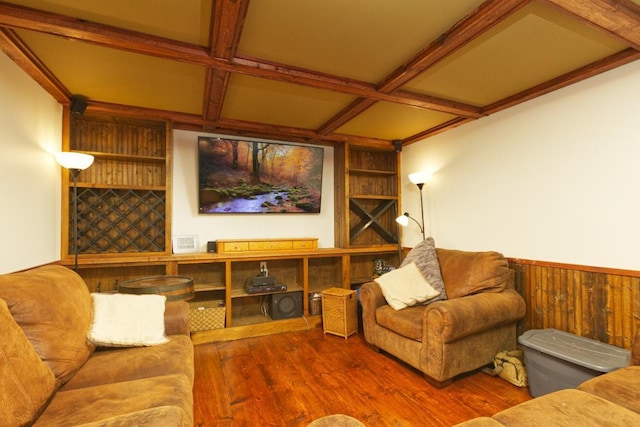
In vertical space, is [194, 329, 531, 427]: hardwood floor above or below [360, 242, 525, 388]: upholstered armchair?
below

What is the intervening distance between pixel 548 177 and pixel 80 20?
3.24 meters

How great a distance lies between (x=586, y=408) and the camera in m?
1.17

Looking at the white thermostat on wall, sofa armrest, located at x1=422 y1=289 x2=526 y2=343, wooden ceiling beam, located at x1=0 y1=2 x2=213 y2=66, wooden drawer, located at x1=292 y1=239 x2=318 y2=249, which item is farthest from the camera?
wooden drawer, located at x1=292 y1=239 x2=318 y2=249

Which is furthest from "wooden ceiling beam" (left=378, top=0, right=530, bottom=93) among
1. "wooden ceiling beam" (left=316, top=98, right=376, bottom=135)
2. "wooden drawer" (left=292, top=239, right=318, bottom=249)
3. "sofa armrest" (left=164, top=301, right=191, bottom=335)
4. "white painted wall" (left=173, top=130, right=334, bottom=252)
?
"sofa armrest" (left=164, top=301, right=191, bottom=335)

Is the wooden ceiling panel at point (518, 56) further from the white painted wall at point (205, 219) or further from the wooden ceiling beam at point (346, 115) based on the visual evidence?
A: the white painted wall at point (205, 219)

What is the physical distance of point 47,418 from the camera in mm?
1124

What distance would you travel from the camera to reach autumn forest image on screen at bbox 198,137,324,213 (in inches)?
128

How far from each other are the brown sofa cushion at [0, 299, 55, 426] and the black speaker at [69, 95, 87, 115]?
78.3 inches

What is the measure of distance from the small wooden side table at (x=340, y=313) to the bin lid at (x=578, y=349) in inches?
58.1

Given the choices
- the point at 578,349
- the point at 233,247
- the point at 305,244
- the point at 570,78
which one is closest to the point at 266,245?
the point at 233,247

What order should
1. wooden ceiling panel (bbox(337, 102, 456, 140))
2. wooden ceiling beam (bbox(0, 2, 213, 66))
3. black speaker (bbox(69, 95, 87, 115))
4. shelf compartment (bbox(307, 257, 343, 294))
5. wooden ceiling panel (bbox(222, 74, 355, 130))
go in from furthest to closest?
shelf compartment (bbox(307, 257, 343, 294)) → wooden ceiling panel (bbox(337, 102, 456, 140)) → black speaker (bbox(69, 95, 87, 115)) → wooden ceiling panel (bbox(222, 74, 355, 130)) → wooden ceiling beam (bbox(0, 2, 213, 66))

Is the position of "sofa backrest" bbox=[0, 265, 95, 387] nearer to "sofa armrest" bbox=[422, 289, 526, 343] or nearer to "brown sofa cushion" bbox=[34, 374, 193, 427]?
"brown sofa cushion" bbox=[34, 374, 193, 427]

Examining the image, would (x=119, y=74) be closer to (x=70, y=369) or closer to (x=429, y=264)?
(x=70, y=369)

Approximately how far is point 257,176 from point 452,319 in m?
2.40
